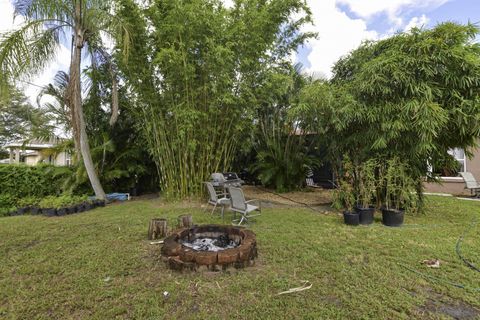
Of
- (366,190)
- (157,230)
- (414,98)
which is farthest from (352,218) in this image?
(157,230)

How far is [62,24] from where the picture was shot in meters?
4.75

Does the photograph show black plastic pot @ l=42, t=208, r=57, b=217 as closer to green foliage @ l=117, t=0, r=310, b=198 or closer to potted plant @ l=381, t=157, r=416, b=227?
green foliage @ l=117, t=0, r=310, b=198

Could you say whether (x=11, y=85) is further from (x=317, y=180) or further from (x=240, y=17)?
(x=317, y=180)

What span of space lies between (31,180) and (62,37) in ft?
11.4

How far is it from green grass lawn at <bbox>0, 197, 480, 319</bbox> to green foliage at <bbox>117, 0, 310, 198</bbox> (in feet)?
7.16

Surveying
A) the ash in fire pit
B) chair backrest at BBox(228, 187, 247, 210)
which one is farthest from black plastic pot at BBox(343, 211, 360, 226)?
the ash in fire pit

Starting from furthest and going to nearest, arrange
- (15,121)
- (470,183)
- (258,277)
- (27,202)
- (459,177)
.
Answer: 1. (15,121)
2. (459,177)
3. (470,183)
4. (27,202)
5. (258,277)

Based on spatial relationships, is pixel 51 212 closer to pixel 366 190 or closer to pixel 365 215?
pixel 365 215

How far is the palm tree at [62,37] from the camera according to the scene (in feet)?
13.2

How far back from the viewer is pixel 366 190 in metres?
3.94

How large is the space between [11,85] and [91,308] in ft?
14.8

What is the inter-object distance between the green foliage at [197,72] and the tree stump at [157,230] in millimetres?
1955

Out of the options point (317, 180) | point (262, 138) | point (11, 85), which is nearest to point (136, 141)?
point (11, 85)

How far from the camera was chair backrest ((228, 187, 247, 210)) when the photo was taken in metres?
3.54
